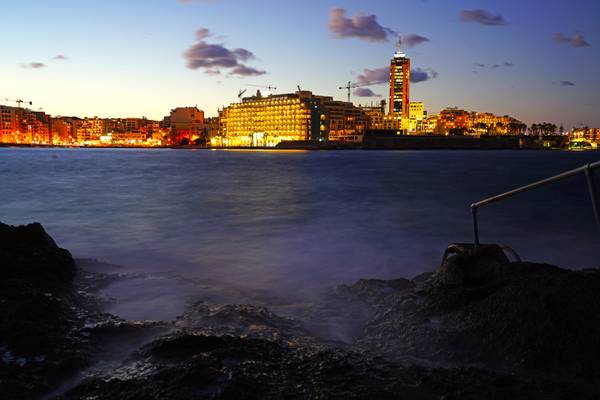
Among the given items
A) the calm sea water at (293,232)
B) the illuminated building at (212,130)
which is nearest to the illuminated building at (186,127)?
the illuminated building at (212,130)

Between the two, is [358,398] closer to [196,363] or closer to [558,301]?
[196,363]

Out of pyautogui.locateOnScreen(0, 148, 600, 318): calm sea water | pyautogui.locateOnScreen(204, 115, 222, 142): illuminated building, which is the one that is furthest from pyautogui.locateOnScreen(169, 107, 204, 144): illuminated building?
pyautogui.locateOnScreen(0, 148, 600, 318): calm sea water

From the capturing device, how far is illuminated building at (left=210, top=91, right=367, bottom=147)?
149625 millimetres

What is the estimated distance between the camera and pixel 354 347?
11.9 ft

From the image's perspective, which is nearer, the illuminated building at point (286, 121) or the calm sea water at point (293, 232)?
the calm sea water at point (293, 232)

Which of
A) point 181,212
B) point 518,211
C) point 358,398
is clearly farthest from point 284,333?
point 518,211

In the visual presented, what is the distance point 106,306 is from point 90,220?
9.13 metres

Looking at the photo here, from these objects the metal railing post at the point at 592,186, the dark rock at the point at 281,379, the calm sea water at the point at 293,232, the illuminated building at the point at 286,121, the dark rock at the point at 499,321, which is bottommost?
the calm sea water at the point at 293,232

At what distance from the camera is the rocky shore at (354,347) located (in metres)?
2.68

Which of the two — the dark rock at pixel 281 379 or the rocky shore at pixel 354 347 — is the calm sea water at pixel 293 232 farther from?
the dark rock at pixel 281 379

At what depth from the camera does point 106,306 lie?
16.0ft

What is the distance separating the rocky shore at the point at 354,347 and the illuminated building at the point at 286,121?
474 ft

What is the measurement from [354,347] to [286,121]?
498ft

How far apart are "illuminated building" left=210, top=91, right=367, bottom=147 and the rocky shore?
145m
